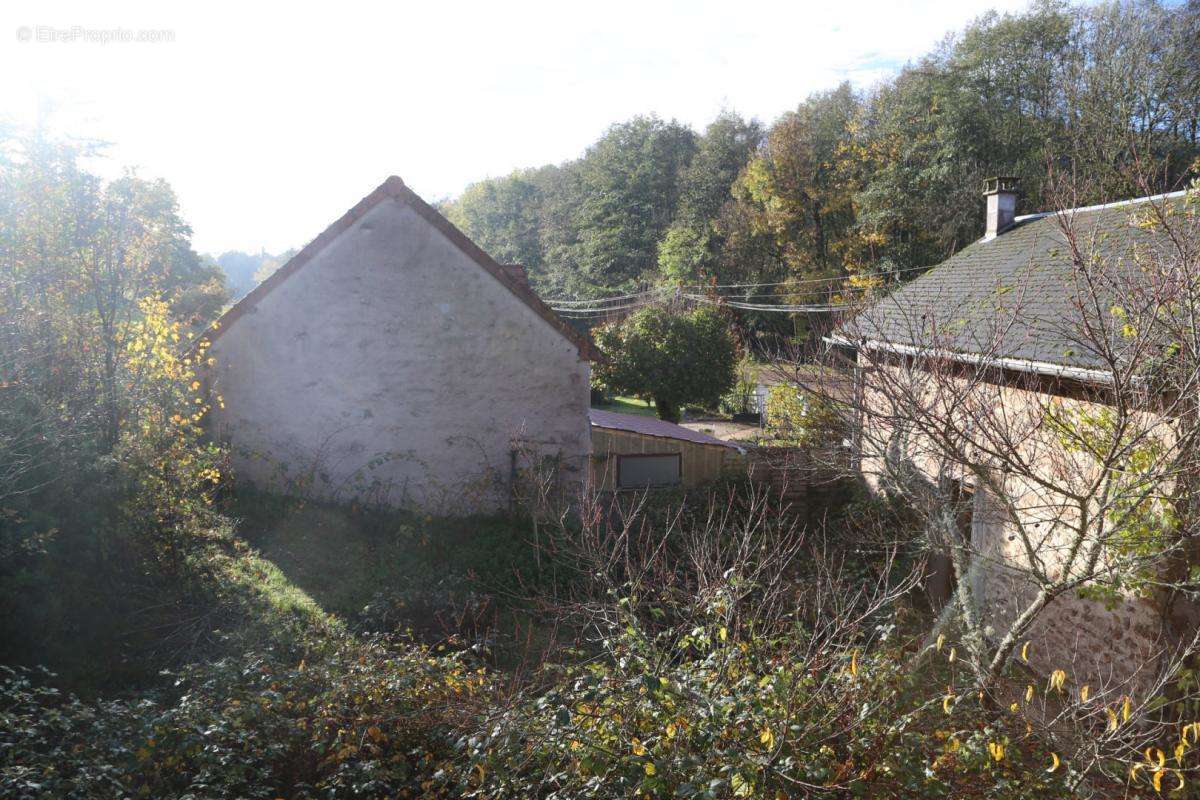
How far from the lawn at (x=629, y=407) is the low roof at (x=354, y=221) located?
50.5 ft

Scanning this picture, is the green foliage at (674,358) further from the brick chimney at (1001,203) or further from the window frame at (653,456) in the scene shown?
the brick chimney at (1001,203)

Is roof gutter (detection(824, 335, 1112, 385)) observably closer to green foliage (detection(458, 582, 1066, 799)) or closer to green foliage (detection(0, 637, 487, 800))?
green foliage (detection(458, 582, 1066, 799))

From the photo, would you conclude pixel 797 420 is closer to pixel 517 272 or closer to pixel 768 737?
pixel 517 272

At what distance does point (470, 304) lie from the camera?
11.4 meters

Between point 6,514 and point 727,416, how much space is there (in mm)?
22867

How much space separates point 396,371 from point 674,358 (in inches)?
478

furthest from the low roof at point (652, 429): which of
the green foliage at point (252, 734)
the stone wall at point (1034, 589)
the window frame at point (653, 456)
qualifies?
the green foliage at point (252, 734)

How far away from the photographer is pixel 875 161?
103 ft

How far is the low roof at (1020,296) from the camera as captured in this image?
6434mm

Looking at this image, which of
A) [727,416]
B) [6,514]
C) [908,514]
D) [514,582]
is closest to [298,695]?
[6,514]

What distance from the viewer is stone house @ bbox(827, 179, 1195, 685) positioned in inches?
223

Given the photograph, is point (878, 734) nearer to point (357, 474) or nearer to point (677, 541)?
point (677, 541)

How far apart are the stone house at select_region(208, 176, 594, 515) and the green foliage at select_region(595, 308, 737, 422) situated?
10768 millimetres

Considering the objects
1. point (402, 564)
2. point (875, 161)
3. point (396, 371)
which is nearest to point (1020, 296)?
point (402, 564)
